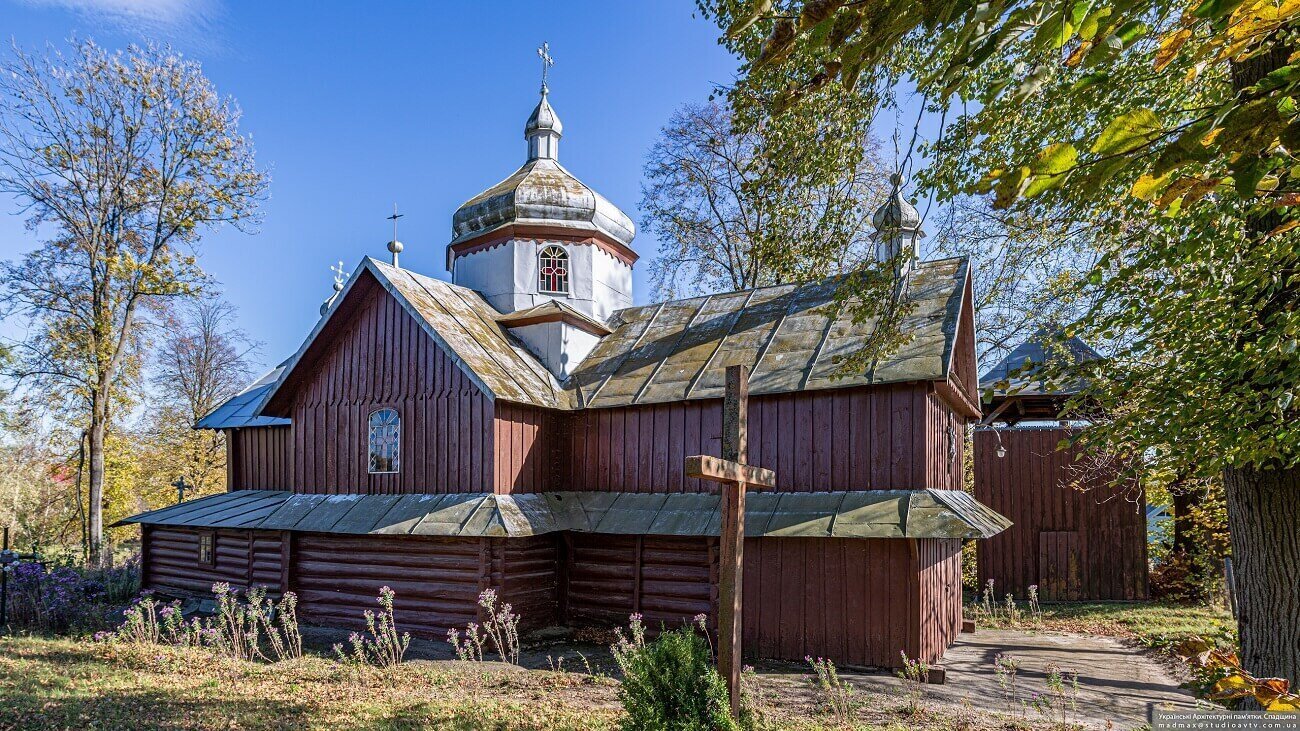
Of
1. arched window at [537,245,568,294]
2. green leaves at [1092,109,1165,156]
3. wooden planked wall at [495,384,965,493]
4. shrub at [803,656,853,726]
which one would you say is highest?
arched window at [537,245,568,294]

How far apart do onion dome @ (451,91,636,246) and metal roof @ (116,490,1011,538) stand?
6313 mm

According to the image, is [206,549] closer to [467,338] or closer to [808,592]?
[467,338]

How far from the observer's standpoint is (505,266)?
16.5 meters

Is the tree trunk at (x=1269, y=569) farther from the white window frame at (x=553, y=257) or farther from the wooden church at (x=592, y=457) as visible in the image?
the white window frame at (x=553, y=257)

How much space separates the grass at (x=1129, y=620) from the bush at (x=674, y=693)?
30.9 ft

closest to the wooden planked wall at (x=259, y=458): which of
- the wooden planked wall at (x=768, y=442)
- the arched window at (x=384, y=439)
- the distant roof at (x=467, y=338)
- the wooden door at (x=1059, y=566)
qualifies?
the distant roof at (x=467, y=338)

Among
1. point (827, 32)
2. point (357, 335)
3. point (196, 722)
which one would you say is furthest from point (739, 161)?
point (827, 32)

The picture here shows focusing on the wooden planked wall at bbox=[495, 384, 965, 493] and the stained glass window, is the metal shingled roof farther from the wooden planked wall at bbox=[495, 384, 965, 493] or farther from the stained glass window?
the stained glass window

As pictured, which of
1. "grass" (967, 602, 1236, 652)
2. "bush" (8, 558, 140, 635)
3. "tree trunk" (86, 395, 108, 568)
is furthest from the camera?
"tree trunk" (86, 395, 108, 568)

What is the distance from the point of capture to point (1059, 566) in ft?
55.3

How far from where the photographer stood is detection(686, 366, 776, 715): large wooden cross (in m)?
6.61

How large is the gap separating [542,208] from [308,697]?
10725 mm

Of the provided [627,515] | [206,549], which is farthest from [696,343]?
[206,549]

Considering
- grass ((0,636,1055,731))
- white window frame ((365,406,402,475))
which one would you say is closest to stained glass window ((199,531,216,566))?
grass ((0,636,1055,731))
